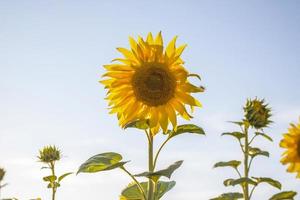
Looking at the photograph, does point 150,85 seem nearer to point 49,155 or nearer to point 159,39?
point 159,39

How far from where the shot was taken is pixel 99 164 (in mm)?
3230

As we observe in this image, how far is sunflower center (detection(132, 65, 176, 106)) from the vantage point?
12.6 feet

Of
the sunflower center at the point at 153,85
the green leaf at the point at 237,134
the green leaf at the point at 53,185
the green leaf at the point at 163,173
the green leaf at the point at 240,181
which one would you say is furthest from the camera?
the green leaf at the point at 53,185

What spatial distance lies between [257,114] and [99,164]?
Result: 246cm

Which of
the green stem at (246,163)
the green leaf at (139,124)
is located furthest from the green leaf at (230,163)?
the green leaf at (139,124)

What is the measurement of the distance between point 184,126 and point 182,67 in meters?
0.57

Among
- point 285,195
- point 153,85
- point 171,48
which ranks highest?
point 171,48

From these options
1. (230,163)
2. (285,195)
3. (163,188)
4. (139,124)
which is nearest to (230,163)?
(230,163)

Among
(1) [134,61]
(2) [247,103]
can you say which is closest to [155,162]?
(1) [134,61]

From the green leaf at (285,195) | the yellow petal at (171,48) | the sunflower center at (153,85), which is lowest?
the green leaf at (285,195)

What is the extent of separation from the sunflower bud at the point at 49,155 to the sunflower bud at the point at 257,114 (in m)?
3.76

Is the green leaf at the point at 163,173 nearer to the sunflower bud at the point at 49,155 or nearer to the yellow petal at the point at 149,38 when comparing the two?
the yellow petal at the point at 149,38

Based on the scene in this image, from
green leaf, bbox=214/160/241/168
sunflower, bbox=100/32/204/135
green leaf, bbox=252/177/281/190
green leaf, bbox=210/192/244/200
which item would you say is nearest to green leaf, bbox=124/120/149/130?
sunflower, bbox=100/32/204/135

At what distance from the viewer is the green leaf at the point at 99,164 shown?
316cm
